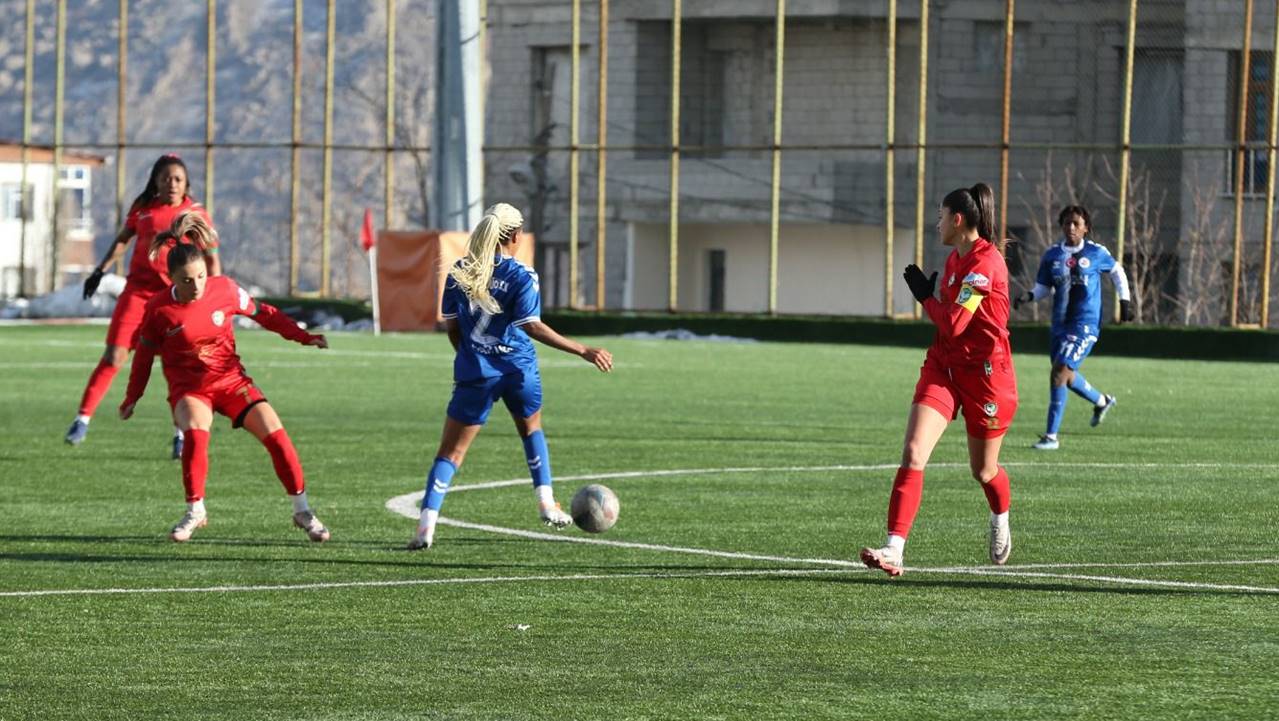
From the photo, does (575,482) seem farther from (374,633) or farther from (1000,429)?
(374,633)

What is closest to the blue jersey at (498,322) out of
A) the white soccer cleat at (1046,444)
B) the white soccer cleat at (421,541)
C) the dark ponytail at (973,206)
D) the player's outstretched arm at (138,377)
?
the white soccer cleat at (421,541)

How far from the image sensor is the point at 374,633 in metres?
9.38

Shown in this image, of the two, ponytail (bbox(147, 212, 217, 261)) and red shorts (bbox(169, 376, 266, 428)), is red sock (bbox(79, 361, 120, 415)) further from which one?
red shorts (bbox(169, 376, 266, 428))

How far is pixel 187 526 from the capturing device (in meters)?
12.6

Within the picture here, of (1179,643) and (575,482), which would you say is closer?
(1179,643)

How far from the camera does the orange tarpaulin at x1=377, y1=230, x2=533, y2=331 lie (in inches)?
1772

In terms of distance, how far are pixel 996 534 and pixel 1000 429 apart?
0.52 meters

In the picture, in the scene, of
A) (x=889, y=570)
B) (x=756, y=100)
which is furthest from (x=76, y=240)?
(x=889, y=570)

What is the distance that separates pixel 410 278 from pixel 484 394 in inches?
1338

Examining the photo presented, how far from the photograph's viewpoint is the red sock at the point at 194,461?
41.2ft

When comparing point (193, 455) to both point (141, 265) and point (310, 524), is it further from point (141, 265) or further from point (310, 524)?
point (141, 265)

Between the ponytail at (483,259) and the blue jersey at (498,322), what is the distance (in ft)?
0.21

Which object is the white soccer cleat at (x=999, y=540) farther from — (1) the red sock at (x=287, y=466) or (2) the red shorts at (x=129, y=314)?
(2) the red shorts at (x=129, y=314)

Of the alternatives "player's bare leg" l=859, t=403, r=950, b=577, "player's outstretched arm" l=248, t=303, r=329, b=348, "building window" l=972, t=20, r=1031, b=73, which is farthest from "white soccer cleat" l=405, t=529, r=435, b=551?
"building window" l=972, t=20, r=1031, b=73
